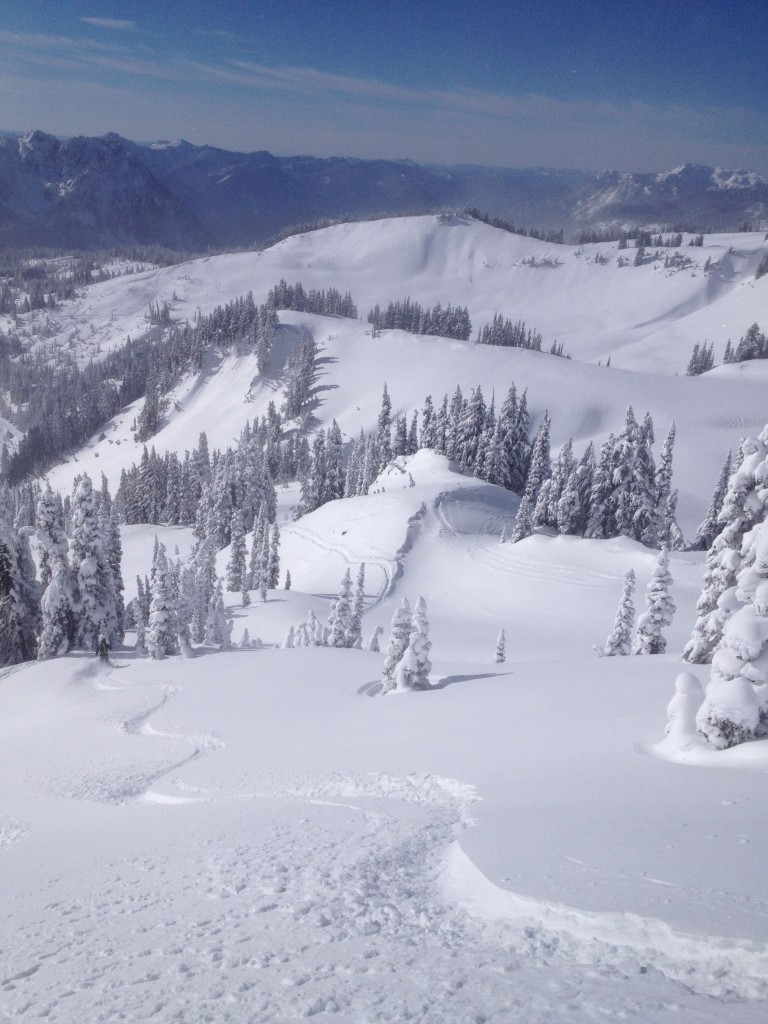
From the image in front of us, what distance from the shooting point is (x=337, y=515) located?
74062 mm

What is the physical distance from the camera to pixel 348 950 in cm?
620

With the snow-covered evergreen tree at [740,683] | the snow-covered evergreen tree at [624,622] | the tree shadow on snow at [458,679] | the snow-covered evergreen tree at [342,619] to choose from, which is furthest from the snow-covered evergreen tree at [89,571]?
the snow-covered evergreen tree at [740,683]

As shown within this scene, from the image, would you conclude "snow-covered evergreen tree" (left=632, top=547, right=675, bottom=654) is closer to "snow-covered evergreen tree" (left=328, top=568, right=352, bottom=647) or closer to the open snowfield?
the open snowfield

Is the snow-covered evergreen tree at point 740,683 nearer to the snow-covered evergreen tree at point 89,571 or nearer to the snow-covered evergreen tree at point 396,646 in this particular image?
the snow-covered evergreen tree at point 396,646

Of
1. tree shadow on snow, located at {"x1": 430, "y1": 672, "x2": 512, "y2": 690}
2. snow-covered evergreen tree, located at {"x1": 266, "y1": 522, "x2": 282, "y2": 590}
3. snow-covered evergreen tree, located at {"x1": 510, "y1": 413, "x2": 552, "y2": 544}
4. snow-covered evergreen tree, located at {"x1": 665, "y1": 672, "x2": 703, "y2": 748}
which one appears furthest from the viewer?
snow-covered evergreen tree, located at {"x1": 510, "y1": 413, "x2": 552, "y2": 544}

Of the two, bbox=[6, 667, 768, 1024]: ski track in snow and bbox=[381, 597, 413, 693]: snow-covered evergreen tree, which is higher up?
bbox=[6, 667, 768, 1024]: ski track in snow

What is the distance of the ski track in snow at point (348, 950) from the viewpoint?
5105mm

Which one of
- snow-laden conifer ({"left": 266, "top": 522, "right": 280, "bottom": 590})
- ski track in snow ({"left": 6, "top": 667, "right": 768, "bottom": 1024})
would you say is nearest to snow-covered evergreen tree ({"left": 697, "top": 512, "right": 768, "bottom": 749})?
ski track in snow ({"left": 6, "top": 667, "right": 768, "bottom": 1024})

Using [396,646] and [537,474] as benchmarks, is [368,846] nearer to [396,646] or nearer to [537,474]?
[396,646]

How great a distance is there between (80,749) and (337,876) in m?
16.0

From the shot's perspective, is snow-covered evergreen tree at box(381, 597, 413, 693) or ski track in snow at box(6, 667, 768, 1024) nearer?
ski track in snow at box(6, 667, 768, 1024)

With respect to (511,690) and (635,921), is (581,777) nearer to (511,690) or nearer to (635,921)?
(635,921)

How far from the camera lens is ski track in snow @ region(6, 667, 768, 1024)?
5105mm

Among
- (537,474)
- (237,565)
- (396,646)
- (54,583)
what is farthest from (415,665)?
(537,474)
